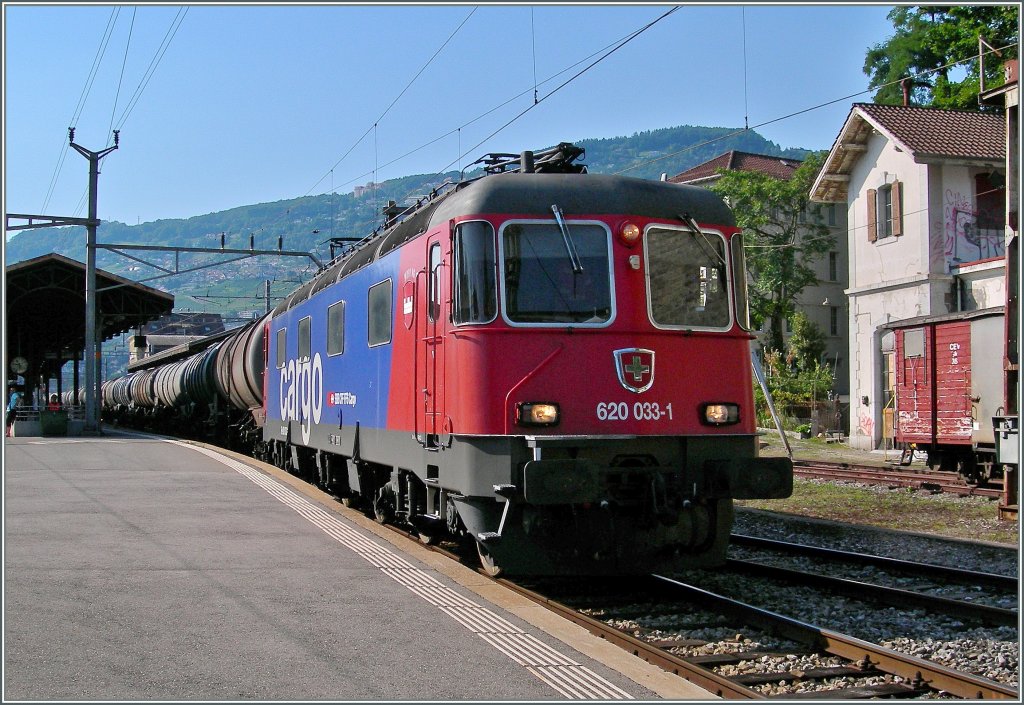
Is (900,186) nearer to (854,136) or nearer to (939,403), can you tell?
(854,136)

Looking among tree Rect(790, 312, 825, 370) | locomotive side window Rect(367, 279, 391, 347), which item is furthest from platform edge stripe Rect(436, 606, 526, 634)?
tree Rect(790, 312, 825, 370)

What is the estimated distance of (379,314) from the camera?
1083 centimetres

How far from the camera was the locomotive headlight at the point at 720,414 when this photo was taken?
8.46 m

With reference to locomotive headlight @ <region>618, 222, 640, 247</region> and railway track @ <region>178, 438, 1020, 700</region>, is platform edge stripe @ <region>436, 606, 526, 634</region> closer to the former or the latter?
railway track @ <region>178, 438, 1020, 700</region>

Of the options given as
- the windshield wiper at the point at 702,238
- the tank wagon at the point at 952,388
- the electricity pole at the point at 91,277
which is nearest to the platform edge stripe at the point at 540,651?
→ the windshield wiper at the point at 702,238

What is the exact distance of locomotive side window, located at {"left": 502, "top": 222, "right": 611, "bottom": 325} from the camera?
26.6 ft

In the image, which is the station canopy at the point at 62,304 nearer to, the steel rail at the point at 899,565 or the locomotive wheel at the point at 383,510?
the locomotive wheel at the point at 383,510

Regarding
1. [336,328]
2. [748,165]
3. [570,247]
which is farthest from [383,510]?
[748,165]

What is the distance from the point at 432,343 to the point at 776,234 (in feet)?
131

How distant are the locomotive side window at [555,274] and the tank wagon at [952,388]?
38.4 ft

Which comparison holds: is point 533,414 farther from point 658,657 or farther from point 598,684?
point 598,684

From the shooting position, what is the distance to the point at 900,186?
28.1 meters

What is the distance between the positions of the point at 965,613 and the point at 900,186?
2241 centimetres

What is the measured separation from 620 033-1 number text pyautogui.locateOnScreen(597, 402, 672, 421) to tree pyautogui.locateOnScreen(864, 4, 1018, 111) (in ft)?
80.1
